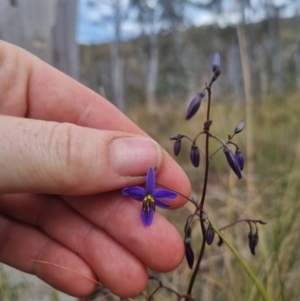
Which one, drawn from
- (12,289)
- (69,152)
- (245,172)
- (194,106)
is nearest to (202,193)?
(194,106)

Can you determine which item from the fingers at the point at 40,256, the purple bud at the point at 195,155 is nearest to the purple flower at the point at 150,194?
the purple bud at the point at 195,155

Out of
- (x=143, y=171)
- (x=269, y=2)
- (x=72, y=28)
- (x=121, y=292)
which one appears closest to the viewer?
(x=143, y=171)

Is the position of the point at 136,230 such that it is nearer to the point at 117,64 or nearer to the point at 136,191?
the point at 136,191

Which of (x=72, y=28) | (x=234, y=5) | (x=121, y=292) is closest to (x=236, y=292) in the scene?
(x=121, y=292)

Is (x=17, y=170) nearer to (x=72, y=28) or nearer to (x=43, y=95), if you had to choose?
(x=43, y=95)

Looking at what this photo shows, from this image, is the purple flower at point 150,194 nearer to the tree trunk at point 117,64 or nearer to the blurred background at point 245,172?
the blurred background at point 245,172

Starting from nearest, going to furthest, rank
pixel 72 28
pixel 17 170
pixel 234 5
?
pixel 17 170 → pixel 234 5 → pixel 72 28

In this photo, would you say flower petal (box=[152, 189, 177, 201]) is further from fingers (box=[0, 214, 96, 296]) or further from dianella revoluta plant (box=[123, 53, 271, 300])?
Answer: fingers (box=[0, 214, 96, 296])
